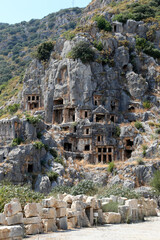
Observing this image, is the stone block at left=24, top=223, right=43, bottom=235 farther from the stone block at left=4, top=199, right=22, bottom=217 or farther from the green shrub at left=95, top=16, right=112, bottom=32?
the green shrub at left=95, top=16, right=112, bottom=32

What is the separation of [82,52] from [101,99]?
944 cm

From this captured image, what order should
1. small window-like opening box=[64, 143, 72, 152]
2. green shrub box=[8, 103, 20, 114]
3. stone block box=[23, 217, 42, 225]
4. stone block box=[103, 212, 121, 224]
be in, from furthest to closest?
green shrub box=[8, 103, 20, 114], small window-like opening box=[64, 143, 72, 152], stone block box=[103, 212, 121, 224], stone block box=[23, 217, 42, 225]

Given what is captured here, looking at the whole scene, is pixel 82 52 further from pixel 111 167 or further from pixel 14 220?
pixel 14 220

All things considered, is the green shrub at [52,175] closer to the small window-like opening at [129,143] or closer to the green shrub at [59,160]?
the green shrub at [59,160]

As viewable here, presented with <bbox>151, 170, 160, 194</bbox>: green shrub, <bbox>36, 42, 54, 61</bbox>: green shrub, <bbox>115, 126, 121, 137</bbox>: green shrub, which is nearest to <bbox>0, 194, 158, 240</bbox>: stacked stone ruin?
<bbox>151, 170, 160, 194</bbox>: green shrub

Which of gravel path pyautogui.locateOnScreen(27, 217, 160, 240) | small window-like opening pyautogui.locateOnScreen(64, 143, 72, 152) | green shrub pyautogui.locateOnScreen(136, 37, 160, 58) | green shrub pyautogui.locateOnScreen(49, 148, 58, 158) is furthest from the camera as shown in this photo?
green shrub pyautogui.locateOnScreen(136, 37, 160, 58)

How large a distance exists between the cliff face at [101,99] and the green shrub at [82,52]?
492 millimetres

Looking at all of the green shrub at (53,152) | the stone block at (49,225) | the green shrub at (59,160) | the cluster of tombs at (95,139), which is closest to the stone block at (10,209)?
the stone block at (49,225)

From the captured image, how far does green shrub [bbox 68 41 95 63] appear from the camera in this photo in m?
64.1

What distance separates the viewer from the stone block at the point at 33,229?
16.5m

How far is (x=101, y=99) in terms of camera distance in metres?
63.1

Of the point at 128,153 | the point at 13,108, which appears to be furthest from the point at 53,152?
the point at 13,108

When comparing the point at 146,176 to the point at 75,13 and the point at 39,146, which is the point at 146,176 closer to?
the point at 39,146

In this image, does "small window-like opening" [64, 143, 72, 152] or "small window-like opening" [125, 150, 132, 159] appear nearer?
"small window-like opening" [125, 150, 132, 159]
